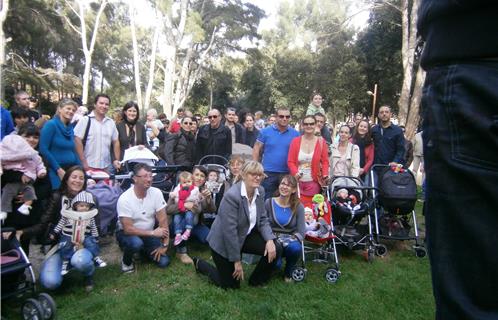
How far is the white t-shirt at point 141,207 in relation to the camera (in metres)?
4.56

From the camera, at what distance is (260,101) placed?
33.2m

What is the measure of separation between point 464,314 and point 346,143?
572cm

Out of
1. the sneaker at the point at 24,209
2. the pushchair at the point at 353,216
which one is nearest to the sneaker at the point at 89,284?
the sneaker at the point at 24,209

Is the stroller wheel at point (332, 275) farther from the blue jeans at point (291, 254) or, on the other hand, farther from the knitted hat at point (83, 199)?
the knitted hat at point (83, 199)

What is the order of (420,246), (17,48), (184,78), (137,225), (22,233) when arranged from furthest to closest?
(184,78) → (17,48) → (420,246) → (137,225) → (22,233)

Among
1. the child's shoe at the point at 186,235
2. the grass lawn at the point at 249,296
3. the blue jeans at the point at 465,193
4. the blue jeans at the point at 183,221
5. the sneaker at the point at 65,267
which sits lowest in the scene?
the grass lawn at the point at 249,296

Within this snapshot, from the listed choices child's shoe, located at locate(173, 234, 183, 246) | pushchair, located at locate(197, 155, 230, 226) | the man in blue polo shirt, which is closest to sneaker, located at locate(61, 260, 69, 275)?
child's shoe, located at locate(173, 234, 183, 246)

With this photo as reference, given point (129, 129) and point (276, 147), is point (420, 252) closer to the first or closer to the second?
point (276, 147)

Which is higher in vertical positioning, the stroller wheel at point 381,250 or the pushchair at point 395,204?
the pushchair at point 395,204

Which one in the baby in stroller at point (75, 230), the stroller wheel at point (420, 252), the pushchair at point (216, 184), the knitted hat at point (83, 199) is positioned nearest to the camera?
the baby in stroller at point (75, 230)

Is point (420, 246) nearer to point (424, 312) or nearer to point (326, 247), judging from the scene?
point (326, 247)

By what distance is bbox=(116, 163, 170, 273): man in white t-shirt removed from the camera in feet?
14.9

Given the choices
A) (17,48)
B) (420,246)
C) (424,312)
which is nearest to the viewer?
(424,312)

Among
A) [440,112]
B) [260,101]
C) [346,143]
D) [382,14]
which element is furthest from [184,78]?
[440,112]
